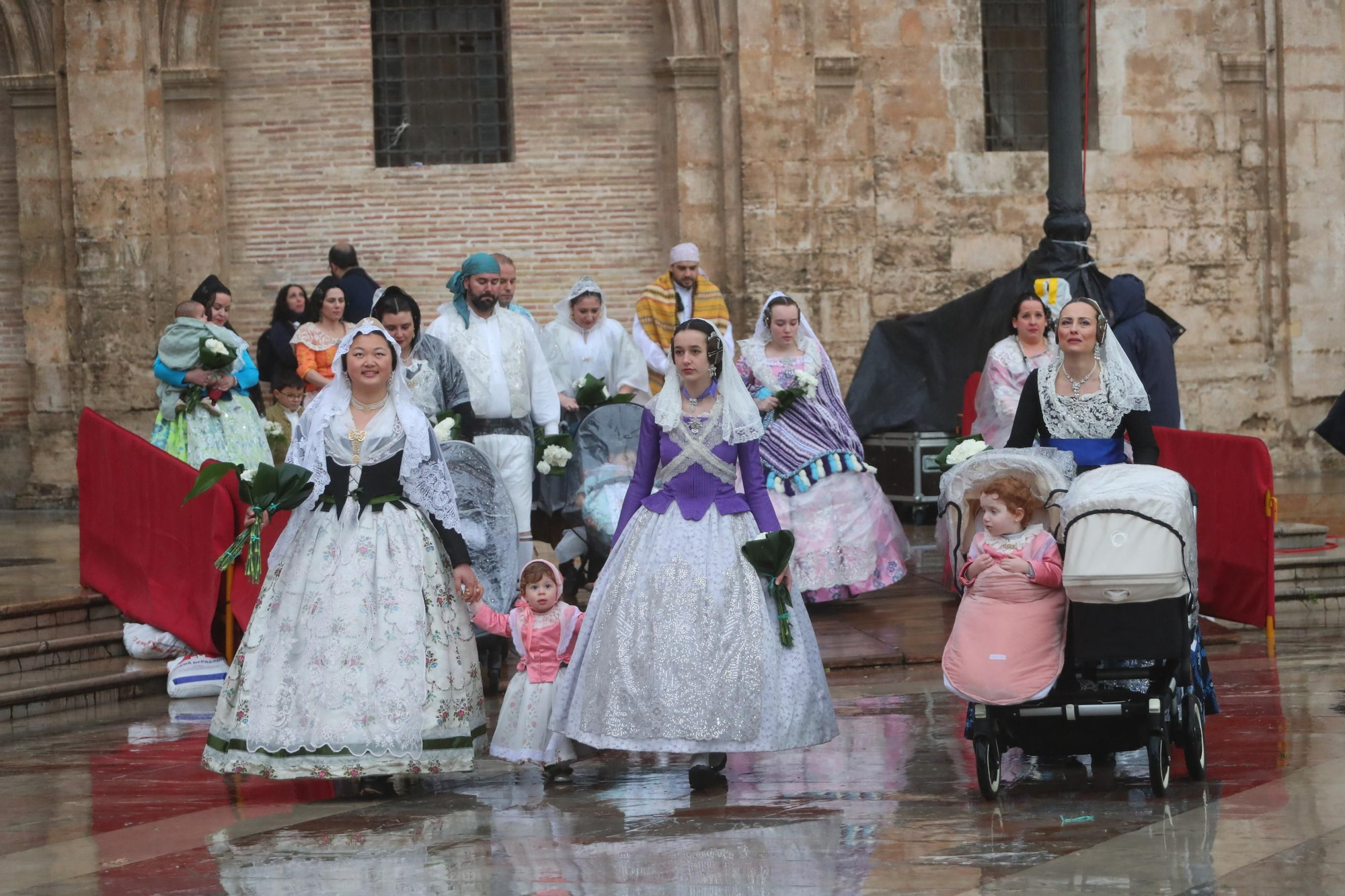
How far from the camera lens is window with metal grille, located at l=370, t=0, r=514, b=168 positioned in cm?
1700

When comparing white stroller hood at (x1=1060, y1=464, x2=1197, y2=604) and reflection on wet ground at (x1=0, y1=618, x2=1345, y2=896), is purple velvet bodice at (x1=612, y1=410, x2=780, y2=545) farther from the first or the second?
white stroller hood at (x1=1060, y1=464, x2=1197, y2=604)

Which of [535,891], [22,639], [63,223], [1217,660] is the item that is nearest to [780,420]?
[1217,660]

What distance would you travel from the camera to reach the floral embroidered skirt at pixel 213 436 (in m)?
10.8

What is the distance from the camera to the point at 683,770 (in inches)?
270

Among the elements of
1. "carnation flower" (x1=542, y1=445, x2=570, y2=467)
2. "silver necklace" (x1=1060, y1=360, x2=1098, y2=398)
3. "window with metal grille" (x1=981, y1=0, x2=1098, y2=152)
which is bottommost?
"carnation flower" (x1=542, y1=445, x2=570, y2=467)

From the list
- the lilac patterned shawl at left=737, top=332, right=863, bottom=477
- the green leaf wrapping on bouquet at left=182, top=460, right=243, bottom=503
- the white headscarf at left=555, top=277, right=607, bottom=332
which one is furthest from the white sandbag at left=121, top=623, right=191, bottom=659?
the lilac patterned shawl at left=737, top=332, right=863, bottom=477

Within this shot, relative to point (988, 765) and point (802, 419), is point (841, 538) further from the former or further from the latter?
point (988, 765)

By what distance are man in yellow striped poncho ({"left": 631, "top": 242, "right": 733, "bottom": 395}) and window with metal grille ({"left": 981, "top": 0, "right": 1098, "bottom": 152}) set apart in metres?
6.75

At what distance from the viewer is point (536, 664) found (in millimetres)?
6832

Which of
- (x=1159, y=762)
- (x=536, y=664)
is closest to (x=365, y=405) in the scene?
(x=536, y=664)

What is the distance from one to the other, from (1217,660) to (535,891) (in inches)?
193

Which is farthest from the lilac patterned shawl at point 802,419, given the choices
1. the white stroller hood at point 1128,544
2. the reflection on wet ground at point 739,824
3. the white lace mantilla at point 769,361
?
the white stroller hood at point 1128,544

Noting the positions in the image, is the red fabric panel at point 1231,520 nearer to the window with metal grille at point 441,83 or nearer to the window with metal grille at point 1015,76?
the window with metal grille at point 1015,76

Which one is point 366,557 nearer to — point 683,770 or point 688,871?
point 683,770
